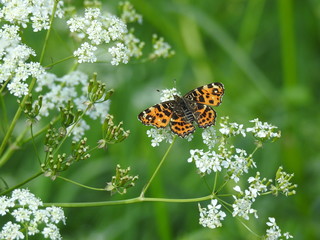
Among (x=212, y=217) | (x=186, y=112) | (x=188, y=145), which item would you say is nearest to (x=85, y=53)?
(x=186, y=112)

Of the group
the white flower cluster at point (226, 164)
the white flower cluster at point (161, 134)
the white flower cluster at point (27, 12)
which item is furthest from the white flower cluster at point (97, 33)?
the white flower cluster at point (226, 164)

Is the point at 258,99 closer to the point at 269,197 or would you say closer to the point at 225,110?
the point at 225,110

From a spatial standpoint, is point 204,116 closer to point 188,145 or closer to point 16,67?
point 16,67

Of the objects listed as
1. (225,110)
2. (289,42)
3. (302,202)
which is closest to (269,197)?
(302,202)

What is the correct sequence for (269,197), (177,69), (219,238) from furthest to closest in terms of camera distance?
(177,69)
(269,197)
(219,238)

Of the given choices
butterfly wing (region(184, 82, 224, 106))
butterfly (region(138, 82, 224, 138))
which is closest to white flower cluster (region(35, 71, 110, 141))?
butterfly (region(138, 82, 224, 138))

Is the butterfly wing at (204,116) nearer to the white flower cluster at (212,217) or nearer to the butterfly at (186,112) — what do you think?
the butterfly at (186,112)
